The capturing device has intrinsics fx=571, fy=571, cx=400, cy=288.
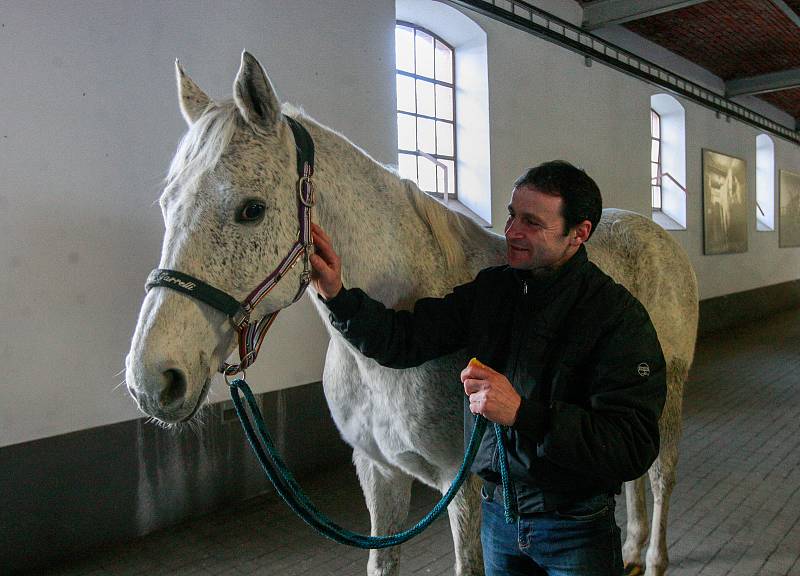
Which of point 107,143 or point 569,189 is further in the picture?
point 107,143

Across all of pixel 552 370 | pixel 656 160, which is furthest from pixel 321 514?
pixel 656 160

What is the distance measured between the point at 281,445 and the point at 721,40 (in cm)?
812

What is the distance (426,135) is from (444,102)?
15.2 inches

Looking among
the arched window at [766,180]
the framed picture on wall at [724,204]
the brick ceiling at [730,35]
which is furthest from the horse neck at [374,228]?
the arched window at [766,180]

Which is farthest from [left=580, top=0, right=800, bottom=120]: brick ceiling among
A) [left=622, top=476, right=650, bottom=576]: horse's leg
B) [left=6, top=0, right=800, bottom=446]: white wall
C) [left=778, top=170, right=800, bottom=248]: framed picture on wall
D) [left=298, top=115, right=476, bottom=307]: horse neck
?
[left=298, top=115, right=476, bottom=307]: horse neck

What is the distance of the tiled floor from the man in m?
1.63

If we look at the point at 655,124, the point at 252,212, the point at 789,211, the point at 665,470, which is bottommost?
the point at 665,470

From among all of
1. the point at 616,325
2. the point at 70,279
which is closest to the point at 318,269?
the point at 616,325

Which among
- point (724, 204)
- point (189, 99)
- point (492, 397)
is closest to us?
point (492, 397)

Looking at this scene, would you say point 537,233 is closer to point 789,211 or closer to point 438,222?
point 438,222

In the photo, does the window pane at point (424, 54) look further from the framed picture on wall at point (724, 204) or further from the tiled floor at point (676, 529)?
the framed picture on wall at point (724, 204)

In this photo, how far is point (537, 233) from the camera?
1.18 meters

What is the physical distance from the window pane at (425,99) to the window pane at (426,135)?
0.26 feet

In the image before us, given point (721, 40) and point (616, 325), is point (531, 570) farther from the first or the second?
point (721, 40)
